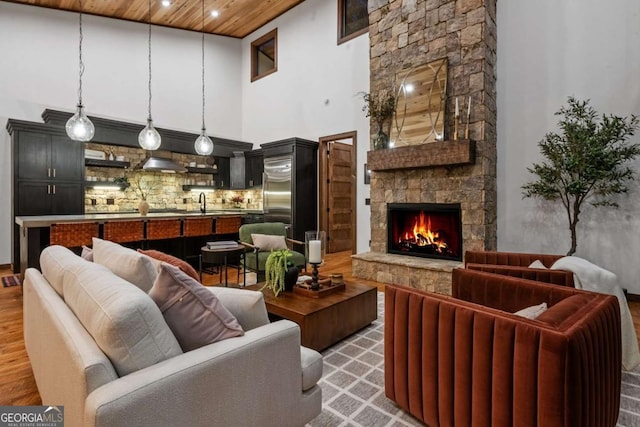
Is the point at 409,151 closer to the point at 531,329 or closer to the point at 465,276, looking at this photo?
the point at 465,276

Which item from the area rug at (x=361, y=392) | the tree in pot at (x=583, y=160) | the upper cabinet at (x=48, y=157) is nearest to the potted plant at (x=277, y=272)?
the area rug at (x=361, y=392)

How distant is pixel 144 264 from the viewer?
1.51 metres

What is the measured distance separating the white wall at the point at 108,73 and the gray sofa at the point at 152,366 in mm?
5926

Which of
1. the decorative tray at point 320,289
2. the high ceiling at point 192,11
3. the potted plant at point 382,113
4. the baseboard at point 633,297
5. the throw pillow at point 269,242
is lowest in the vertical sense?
the baseboard at point 633,297

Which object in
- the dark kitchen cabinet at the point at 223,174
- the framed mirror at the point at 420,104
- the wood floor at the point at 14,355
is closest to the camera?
the wood floor at the point at 14,355

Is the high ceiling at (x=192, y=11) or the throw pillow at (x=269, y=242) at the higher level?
the high ceiling at (x=192, y=11)

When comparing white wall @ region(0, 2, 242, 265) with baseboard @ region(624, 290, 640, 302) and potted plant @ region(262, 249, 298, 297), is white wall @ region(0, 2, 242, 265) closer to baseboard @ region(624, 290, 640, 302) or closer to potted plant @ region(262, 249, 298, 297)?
potted plant @ region(262, 249, 298, 297)

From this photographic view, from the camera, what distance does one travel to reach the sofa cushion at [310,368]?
150cm

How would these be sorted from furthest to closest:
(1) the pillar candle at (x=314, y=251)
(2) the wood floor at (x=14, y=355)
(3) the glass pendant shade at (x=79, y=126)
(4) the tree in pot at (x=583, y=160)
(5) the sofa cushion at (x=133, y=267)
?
(3) the glass pendant shade at (x=79, y=126) → (4) the tree in pot at (x=583, y=160) → (1) the pillar candle at (x=314, y=251) → (2) the wood floor at (x=14, y=355) → (5) the sofa cushion at (x=133, y=267)

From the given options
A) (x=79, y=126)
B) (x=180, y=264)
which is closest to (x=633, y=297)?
(x=180, y=264)

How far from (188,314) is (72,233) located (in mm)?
3847

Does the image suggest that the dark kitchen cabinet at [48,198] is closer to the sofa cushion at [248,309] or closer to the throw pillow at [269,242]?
the throw pillow at [269,242]

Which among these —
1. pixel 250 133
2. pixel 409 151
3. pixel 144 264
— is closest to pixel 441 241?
pixel 409 151

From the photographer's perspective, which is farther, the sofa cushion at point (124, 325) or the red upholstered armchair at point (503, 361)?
the red upholstered armchair at point (503, 361)
